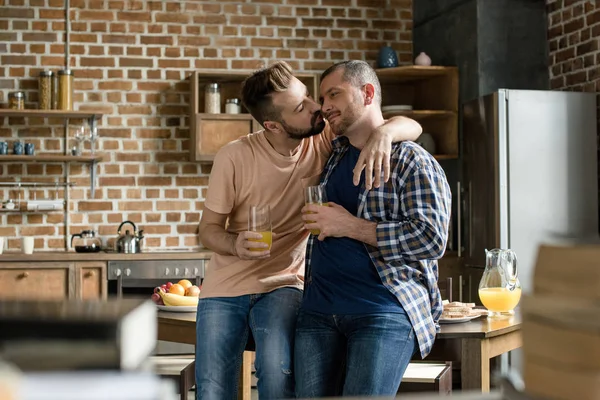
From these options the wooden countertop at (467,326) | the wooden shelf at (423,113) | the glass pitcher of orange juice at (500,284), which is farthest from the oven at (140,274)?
the glass pitcher of orange juice at (500,284)

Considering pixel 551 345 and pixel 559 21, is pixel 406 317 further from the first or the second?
pixel 559 21

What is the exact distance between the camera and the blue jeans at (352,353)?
2.27 metres

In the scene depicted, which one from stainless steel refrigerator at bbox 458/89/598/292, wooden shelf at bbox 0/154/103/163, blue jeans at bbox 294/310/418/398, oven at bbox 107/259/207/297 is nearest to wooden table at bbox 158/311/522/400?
blue jeans at bbox 294/310/418/398

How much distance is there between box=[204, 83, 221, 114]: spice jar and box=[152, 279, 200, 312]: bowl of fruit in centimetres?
277

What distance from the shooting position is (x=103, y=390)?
0.66m

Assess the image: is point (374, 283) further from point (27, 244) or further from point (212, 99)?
point (27, 244)

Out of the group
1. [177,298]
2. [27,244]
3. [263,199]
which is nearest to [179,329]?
[177,298]

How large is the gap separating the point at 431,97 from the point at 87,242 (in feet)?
8.70

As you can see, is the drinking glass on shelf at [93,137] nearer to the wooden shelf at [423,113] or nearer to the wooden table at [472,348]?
the wooden shelf at [423,113]

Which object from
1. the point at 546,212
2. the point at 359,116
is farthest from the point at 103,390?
the point at 546,212

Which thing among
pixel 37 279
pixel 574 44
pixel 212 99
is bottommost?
pixel 37 279

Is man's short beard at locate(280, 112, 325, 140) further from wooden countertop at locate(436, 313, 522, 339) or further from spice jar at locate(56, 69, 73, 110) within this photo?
spice jar at locate(56, 69, 73, 110)

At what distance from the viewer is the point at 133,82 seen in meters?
5.94

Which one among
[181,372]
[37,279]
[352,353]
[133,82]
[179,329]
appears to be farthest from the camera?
[133,82]
